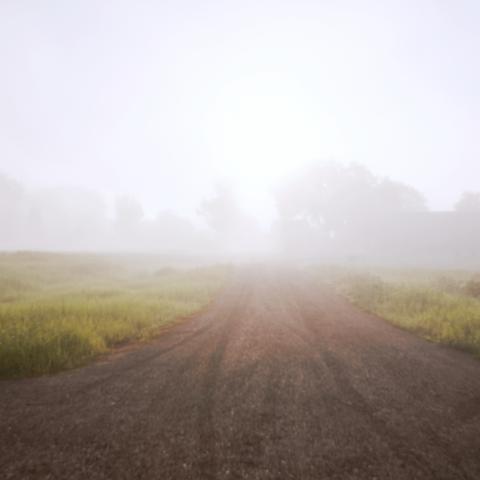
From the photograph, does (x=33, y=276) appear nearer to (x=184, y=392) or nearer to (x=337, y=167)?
(x=184, y=392)

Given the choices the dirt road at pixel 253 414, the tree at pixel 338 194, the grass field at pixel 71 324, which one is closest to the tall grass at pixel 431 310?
the dirt road at pixel 253 414

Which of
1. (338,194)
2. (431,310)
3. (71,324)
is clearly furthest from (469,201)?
(71,324)

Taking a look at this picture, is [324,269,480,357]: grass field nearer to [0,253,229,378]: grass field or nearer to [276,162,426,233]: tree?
[0,253,229,378]: grass field

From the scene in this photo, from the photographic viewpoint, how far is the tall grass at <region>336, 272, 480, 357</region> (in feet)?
31.3

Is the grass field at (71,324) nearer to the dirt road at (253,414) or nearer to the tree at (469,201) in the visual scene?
the dirt road at (253,414)

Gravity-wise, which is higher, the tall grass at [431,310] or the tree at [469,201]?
the tree at [469,201]

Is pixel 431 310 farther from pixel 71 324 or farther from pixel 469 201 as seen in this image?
pixel 469 201

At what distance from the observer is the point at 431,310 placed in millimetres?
12188

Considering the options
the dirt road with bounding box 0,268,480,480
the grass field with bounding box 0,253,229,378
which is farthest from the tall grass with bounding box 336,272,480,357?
the grass field with bounding box 0,253,229,378

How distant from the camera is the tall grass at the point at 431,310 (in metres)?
9.54

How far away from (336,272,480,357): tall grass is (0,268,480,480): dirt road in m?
1.08

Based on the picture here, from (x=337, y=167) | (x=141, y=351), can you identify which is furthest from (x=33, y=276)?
(x=337, y=167)

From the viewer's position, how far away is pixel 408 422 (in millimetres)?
5027

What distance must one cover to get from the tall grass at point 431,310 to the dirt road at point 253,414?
1083mm
